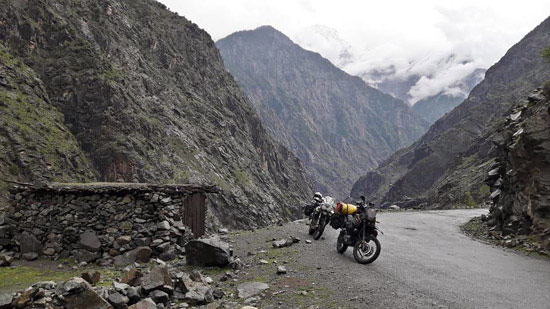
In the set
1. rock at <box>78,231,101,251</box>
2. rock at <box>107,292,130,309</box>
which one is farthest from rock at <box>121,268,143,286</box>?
rock at <box>78,231,101,251</box>

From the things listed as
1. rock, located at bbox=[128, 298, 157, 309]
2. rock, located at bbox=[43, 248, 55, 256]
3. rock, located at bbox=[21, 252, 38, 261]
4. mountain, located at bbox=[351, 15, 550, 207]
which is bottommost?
rock, located at bbox=[21, 252, 38, 261]

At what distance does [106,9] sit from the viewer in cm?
10112

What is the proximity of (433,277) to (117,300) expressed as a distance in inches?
304

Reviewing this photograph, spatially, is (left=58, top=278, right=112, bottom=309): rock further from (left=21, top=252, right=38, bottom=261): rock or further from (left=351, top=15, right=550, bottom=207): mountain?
(left=351, top=15, right=550, bottom=207): mountain

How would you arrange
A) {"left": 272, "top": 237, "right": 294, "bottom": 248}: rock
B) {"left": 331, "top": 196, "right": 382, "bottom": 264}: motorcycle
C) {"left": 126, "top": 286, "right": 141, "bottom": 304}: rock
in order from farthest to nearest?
1. {"left": 272, "top": 237, "right": 294, "bottom": 248}: rock
2. {"left": 331, "top": 196, "right": 382, "bottom": 264}: motorcycle
3. {"left": 126, "top": 286, "right": 141, "bottom": 304}: rock

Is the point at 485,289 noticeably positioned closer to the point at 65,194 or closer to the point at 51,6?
the point at 65,194

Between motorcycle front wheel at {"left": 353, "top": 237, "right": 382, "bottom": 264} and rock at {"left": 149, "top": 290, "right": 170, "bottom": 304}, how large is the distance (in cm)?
601

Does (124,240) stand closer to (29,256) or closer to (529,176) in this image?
(29,256)

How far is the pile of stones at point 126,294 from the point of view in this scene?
652 centimetres

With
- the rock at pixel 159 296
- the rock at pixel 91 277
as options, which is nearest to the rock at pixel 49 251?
the rock at pixel 91 277

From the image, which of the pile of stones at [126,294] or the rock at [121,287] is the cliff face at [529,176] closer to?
the pile of stones at [126,294]

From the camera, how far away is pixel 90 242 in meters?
12.8

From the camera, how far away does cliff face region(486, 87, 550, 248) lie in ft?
48.1

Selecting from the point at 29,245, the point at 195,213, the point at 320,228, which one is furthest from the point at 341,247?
the point at 29,245
